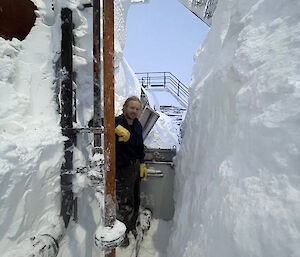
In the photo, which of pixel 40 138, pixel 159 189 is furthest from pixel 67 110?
pixel 159 189

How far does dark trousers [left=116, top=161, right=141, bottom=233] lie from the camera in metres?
2.33

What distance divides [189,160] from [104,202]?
3.70ft

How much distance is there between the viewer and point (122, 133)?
2.12m

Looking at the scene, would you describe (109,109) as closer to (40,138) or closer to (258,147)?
(40,138)

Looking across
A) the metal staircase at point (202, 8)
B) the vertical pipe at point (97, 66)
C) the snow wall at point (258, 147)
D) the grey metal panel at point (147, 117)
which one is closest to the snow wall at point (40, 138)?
the vertical pipe at point (97, 66)

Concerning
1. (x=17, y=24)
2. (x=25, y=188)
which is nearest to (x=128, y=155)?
(x=25, y=188)

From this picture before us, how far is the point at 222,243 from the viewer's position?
970 mm

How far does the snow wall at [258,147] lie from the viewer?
765 millimetres

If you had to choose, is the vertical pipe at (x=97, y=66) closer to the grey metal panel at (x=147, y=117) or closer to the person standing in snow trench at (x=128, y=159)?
the person standing in snow trench at (x=128, y=159)

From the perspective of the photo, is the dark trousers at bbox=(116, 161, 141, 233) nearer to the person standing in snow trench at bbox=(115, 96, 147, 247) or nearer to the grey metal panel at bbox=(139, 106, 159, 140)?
the person standing in snow trench at bbox=(115, 96, 147, 247)

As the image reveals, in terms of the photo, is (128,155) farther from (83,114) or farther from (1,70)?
(1,70)

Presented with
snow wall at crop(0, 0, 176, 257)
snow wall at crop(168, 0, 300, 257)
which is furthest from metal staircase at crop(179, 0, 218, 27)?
snow wall at crop(168, 0, 300, 257)

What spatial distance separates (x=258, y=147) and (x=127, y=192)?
1740 mm

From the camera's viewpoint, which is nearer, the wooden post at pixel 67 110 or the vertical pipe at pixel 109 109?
the vertical pipe at pixel 109 109
